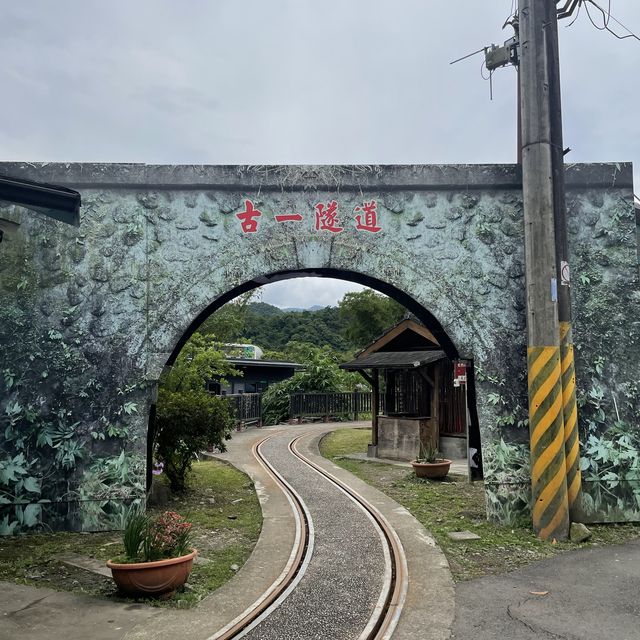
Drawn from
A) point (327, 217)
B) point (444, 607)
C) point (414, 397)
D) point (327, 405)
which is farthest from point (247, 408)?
point (444, 607)

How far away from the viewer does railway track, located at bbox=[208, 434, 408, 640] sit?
463 cm

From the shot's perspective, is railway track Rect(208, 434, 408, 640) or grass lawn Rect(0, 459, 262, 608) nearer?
railway track Rect(208, 434, 408, 640)

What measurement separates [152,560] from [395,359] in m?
10.7

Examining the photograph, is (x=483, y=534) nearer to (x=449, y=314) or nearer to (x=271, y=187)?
(x=449, y=314)

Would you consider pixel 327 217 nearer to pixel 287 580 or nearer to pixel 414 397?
pixel 287 580

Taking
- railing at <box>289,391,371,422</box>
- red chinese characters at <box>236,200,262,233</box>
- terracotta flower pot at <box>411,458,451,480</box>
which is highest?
red chinese characters at <box>236,200,262,233</box>

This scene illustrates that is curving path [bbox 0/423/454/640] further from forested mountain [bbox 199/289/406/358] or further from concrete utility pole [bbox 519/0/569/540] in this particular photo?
forested mountain [bbox 199/289/406/358]

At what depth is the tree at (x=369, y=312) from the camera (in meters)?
37.6

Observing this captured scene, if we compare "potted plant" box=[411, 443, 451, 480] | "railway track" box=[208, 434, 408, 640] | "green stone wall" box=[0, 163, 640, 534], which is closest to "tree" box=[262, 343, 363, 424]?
"potted plant" box=[411, 443, 451, 480]

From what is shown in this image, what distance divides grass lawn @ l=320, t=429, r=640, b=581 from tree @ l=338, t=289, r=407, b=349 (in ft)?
81.6

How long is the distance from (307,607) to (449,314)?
4.50m

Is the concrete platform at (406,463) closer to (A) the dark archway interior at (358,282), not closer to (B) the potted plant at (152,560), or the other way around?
(A) the dark archway interior at (358,282)

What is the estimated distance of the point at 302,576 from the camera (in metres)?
5.95

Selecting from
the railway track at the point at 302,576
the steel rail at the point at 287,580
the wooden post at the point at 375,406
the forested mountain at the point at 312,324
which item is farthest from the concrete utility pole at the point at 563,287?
the forested mountain at the point at 312,324
